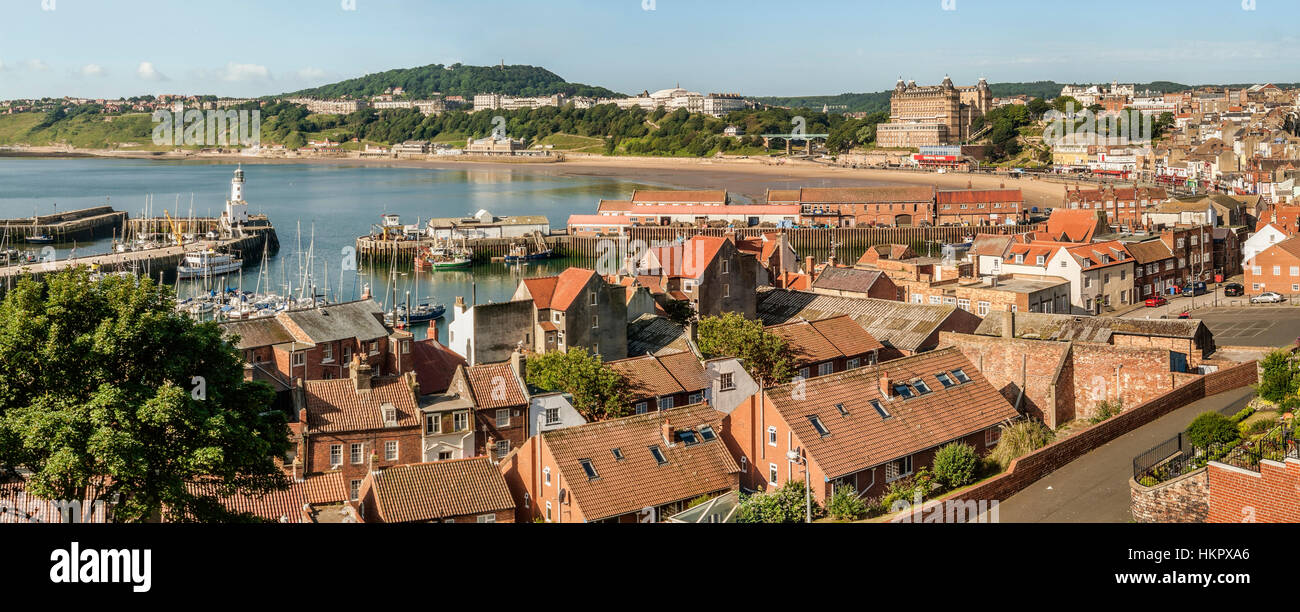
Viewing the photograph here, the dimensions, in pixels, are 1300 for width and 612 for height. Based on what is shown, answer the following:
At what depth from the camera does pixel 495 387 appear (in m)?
21.1

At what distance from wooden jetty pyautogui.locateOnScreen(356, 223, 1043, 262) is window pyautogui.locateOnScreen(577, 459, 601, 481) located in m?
55.5

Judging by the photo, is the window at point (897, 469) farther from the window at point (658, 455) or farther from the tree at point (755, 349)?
the tree at point (755, 349)

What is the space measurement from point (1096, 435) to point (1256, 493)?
20.0ft

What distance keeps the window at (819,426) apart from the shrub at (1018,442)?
9.59 feet

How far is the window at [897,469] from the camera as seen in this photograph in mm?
17094

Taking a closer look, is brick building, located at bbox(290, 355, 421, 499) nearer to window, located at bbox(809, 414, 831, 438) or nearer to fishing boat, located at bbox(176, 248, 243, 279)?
window, located at bbox(809, 414, 831, 438)

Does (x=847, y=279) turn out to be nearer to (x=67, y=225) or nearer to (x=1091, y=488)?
(x=1091, y=488)

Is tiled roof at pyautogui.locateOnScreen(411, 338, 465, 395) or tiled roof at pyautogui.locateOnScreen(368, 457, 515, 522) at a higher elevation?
tiled roof at pyautogui.locateOnScreen(411, 338, 465, 395)

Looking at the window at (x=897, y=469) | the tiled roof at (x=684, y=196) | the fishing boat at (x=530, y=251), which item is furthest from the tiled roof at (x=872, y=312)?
the tiled roof at (x=684, y=196)


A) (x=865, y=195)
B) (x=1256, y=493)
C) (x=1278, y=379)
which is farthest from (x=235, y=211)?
(x=1256, y=493)

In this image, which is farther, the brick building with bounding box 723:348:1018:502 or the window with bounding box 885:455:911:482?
the window with bounding box 885:455:911:482

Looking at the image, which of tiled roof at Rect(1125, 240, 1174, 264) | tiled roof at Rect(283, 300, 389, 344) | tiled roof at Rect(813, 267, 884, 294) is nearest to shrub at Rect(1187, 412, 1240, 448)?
tiled roof at Rect(283, 300, 389, 344)

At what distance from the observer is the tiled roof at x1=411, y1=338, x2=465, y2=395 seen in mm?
24478
